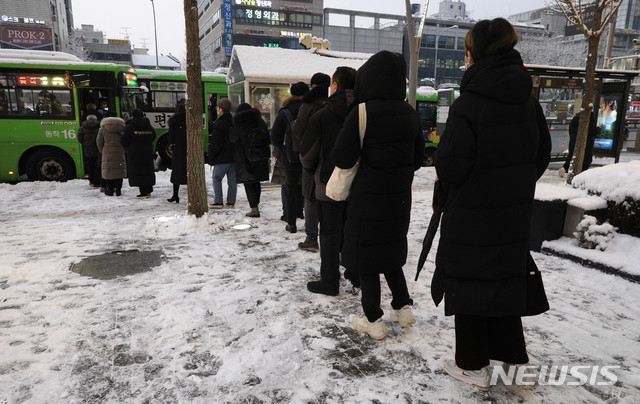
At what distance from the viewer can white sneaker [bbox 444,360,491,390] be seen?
8.66 feet

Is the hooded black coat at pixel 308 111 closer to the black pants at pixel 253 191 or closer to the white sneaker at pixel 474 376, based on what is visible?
the black pants at pixel 253 191

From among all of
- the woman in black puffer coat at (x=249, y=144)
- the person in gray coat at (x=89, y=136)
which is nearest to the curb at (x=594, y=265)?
the woman in black puffer coat at (x=249, y=144)

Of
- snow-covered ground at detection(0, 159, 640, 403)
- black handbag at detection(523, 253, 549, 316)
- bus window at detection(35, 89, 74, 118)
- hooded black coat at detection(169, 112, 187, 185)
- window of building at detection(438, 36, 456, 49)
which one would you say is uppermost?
window of building at detection(438, 36, 456, 49)

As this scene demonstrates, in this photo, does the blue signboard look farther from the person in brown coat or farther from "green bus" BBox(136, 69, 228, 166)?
the person in brown coat

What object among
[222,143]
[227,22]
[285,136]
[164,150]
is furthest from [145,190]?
[227,22]

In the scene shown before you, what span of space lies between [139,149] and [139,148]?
0.07 feet

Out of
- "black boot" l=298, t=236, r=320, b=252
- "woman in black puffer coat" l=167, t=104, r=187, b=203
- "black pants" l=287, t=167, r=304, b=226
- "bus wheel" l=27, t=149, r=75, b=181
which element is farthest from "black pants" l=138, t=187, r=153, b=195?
"black boot" l=298, t=236, r=320, b=252

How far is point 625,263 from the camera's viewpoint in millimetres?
4578

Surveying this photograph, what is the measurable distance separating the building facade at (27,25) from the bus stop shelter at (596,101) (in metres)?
48.6

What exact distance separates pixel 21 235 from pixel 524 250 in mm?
6553

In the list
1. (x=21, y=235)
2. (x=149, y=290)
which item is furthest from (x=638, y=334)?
(x=21, y=235)

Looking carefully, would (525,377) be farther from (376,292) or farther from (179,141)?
(179,141)

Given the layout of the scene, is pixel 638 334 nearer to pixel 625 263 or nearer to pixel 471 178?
pixel 625 263

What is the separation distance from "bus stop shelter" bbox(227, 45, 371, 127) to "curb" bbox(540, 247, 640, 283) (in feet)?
23.4
